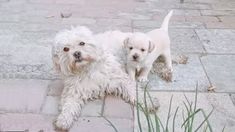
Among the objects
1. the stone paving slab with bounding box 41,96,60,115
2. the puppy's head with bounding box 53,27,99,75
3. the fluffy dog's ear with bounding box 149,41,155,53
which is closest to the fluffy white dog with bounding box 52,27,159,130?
the puppy's head with bounding box 53,27,99,75

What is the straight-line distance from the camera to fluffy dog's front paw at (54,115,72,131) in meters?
3.53

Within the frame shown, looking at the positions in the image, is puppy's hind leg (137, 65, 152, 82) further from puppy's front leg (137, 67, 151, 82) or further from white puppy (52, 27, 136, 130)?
→ white puppy (52, 27, 136, 130)

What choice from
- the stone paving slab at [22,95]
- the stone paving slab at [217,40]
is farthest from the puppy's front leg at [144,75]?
the stone paving slab at [217,40]

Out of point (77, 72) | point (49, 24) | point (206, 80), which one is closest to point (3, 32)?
point (49, 24)

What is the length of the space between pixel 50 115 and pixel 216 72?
196cm

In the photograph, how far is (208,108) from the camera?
12.7 feet

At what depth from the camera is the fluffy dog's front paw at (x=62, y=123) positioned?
3.53 metres

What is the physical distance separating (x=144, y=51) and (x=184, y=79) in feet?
2.24

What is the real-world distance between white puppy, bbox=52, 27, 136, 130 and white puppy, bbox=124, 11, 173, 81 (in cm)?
16

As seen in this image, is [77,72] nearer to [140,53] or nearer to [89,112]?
[89,112]

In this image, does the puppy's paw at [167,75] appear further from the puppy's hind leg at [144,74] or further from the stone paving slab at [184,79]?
the puppy's hind leg at [144,74]

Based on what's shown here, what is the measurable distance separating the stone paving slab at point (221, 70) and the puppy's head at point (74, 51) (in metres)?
1.43

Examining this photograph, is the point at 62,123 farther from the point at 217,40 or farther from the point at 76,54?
the point at 217,40

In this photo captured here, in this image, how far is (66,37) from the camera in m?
3.64
